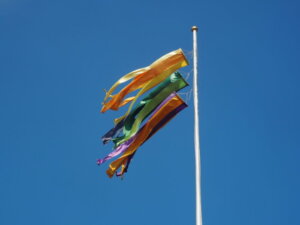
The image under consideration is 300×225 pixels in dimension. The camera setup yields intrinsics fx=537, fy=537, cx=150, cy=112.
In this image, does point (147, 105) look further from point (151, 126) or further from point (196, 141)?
point (196, 141)

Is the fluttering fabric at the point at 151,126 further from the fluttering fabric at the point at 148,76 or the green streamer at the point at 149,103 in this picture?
the fluttering fabric at the point at 148,76

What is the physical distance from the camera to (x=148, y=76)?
1853cm

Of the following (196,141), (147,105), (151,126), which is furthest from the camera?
(147,105)

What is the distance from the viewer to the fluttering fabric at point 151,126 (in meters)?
17.9

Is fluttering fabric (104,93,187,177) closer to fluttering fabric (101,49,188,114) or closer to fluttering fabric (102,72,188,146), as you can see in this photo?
fluttering fabric (102,72,188,146)

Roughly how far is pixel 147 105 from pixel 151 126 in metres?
0.83

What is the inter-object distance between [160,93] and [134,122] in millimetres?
1360

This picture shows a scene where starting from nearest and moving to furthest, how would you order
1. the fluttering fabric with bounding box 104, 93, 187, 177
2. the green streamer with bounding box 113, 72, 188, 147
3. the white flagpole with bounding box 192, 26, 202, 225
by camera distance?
1. the white flagpole with bounding box 192, 26, 202, 225
2. the fluttering fabric with bounding box 104, 93, 187, 177
3. the green streamer with bounding box 113, 72, 188, 147

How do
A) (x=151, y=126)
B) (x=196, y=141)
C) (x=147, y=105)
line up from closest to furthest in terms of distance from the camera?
1. (x=196, y=141)
2. (x=151, y=126)
3. (x=147, y=105)

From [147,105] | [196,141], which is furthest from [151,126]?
[196,141]

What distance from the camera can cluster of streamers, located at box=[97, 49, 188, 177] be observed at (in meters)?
18.0

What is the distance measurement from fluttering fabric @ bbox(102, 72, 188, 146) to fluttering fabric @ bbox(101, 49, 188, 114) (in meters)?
0.22

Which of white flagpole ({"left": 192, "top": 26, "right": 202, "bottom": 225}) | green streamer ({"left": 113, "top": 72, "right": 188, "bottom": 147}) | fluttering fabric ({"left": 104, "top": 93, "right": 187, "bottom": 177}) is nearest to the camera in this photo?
white flagpole ({"left": 192, "top": 26, "right": 202, "bottom": 225})

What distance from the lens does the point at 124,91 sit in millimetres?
18500
